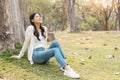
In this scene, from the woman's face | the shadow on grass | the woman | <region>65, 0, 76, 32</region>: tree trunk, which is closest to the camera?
the shadow on grass

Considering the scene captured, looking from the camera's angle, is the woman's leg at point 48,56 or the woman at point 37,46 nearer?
the woman's leg at point 48,56

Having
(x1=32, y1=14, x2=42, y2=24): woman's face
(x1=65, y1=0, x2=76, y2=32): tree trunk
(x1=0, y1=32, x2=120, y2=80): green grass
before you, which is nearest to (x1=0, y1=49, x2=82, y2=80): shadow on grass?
(x1=0, y1=32, x2=120, y2=80): green grass

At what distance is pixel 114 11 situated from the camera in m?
28.1

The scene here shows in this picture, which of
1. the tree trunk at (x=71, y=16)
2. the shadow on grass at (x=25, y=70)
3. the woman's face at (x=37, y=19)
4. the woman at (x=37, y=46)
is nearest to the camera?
the shadow on grass at (x=25, y=70)

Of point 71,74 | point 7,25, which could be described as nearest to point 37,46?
point 7,25

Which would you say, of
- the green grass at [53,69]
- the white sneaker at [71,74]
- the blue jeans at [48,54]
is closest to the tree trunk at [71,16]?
the green grass at [53,69]

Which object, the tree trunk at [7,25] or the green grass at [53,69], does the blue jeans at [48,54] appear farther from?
the tree trunk at [7,25]

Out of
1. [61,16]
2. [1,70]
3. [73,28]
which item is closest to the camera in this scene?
[1,70]

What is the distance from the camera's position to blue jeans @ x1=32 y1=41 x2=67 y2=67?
5688 mm

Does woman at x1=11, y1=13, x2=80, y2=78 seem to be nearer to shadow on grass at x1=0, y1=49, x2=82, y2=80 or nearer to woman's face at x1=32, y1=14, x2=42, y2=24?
woman's face at x1=32, y1=14, x2=42, y2=24

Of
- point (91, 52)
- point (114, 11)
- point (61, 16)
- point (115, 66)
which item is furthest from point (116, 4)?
point (115, 66)

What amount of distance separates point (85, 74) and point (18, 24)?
2.27 metres

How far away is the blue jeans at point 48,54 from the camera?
5.69 metres

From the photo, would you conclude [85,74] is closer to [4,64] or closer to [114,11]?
[4,64]
